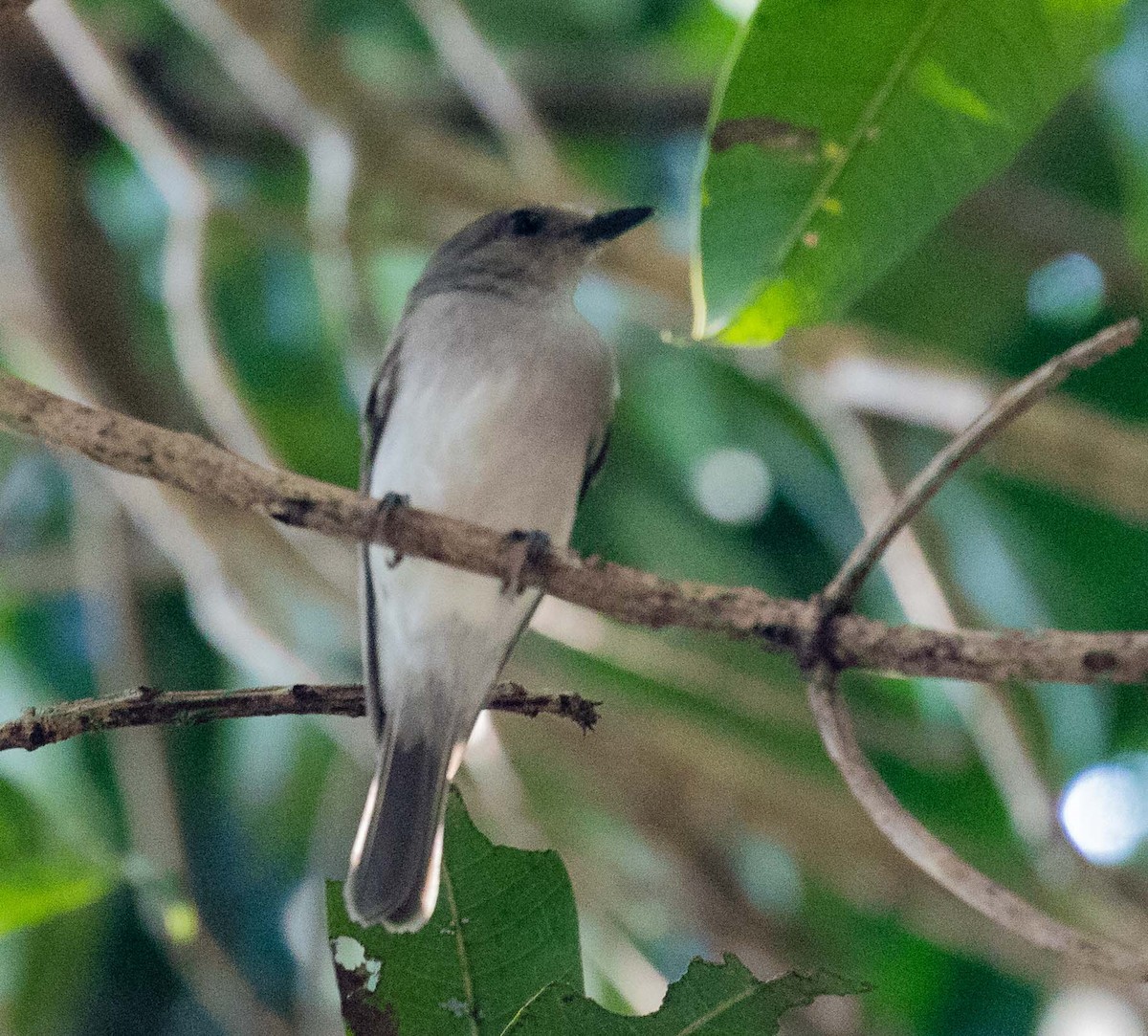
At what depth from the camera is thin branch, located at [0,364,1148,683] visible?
1289 millimetres

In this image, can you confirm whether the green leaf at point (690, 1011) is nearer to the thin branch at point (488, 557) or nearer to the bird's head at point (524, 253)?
the thin branch at point (488, 557)

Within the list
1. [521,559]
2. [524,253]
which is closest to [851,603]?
[521,559]

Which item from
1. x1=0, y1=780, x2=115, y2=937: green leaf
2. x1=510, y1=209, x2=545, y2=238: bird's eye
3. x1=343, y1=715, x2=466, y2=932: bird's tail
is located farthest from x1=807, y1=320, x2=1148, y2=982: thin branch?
x1=510, y1=209, x2=545, y2=238: bird's eye

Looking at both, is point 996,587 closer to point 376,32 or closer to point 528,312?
point 528,312

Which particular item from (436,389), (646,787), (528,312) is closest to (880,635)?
(436,389)

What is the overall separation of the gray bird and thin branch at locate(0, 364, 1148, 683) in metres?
1.14

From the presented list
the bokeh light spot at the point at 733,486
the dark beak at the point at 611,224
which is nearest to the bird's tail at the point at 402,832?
the dark beak at the point at 611,224

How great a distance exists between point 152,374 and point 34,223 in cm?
48

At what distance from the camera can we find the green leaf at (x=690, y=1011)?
1.35 m

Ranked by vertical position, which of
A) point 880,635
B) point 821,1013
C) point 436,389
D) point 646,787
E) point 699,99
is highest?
point 699,99

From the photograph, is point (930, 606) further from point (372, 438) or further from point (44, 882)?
point (44, 882)

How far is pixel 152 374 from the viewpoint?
12.9ft

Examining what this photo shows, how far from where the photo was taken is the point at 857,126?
183 centimetres

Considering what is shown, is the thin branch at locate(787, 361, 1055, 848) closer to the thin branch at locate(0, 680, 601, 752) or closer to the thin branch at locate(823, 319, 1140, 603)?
the thin branch at locate(823, 319, 1140, 603)
